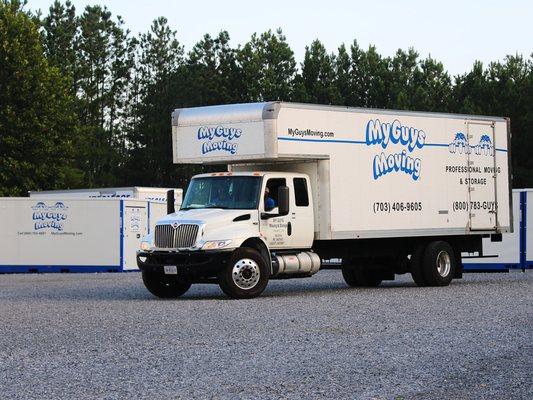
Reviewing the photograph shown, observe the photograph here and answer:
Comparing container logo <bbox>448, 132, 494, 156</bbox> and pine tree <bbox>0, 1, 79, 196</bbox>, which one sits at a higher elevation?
pine tree <bbox>0, 1, 79, 196</bbox>

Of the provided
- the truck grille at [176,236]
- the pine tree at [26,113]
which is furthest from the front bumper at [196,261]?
the pine tree at [26,113]

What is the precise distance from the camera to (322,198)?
73.9 ft

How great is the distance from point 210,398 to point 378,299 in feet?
37.8

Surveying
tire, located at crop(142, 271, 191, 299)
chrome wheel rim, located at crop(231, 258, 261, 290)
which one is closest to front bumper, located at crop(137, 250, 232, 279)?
chrome wheel rim, located at crop(231, 258, 261, 290)

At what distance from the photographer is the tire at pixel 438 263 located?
80.0 ft

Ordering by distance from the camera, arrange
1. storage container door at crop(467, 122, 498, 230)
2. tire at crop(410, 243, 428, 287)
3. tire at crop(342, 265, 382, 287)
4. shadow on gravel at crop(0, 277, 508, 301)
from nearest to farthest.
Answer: shadow on gravel at crop(0, 277, 508, 301) → tire at crop(410, 243, 428, 287) → storage container door at crop(467, 122, 498, 230) → tire at crop(342, 265, 382, 287)

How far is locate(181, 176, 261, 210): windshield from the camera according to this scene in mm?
21719

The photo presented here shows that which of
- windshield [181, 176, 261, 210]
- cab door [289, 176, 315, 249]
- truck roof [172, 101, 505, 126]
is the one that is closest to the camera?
truck roof [172, 101, 505, 126]

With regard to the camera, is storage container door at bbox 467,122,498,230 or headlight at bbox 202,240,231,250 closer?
headlight at bbox 202,240,231,250

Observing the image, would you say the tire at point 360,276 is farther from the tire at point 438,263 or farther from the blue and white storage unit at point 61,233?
the blue and white storage unit at point 61,233

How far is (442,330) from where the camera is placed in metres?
14.9

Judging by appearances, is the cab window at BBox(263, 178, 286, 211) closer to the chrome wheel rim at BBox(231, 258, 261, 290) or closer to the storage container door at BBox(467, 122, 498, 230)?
the chrome wheel rim at BBox(231, 258, 261, 290)

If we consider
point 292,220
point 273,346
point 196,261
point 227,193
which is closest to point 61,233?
point 227,193

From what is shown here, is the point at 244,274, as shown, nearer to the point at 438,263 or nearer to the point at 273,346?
the point at 438,263
